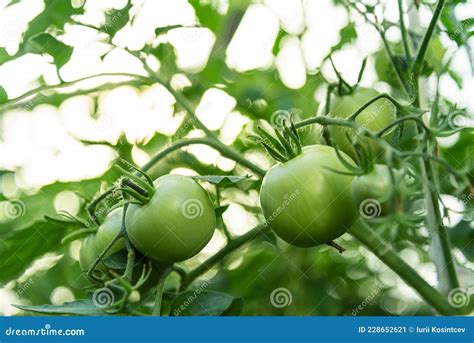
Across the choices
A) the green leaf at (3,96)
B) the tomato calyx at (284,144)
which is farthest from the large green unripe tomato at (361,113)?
the green leaf at (3,96)

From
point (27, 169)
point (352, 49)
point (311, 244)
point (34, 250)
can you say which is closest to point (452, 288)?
point (311, 244)

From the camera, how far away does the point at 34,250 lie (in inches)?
58.2

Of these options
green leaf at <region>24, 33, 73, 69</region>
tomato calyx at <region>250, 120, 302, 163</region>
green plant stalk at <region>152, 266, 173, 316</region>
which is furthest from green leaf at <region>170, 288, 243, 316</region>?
green leaf at <region>24, 33, 73, 69</region>

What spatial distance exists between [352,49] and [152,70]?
54 cm

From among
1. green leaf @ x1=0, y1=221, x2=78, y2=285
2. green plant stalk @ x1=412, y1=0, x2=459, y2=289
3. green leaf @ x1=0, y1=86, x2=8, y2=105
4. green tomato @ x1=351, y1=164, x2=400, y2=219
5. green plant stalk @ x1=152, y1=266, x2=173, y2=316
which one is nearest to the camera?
green tomato @ x1=351, y1=164, x2=400, y2=219

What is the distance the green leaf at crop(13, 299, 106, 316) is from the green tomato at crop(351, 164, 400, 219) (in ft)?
1.50

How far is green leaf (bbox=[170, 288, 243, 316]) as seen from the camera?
1.37m

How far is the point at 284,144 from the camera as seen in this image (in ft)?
3.60

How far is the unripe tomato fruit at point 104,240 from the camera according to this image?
4.09 feet

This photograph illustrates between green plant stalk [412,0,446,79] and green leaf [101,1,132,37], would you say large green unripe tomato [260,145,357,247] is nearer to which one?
green plant stalk [412,0,446,79]

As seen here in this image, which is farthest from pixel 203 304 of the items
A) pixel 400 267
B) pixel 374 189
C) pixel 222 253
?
pixel 374 189

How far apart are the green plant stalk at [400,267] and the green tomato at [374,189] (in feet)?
0.89

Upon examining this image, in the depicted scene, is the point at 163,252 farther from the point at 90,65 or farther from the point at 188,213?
the point at 90,65

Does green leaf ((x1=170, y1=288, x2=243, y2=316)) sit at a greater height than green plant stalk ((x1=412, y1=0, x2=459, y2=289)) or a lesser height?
lesser
